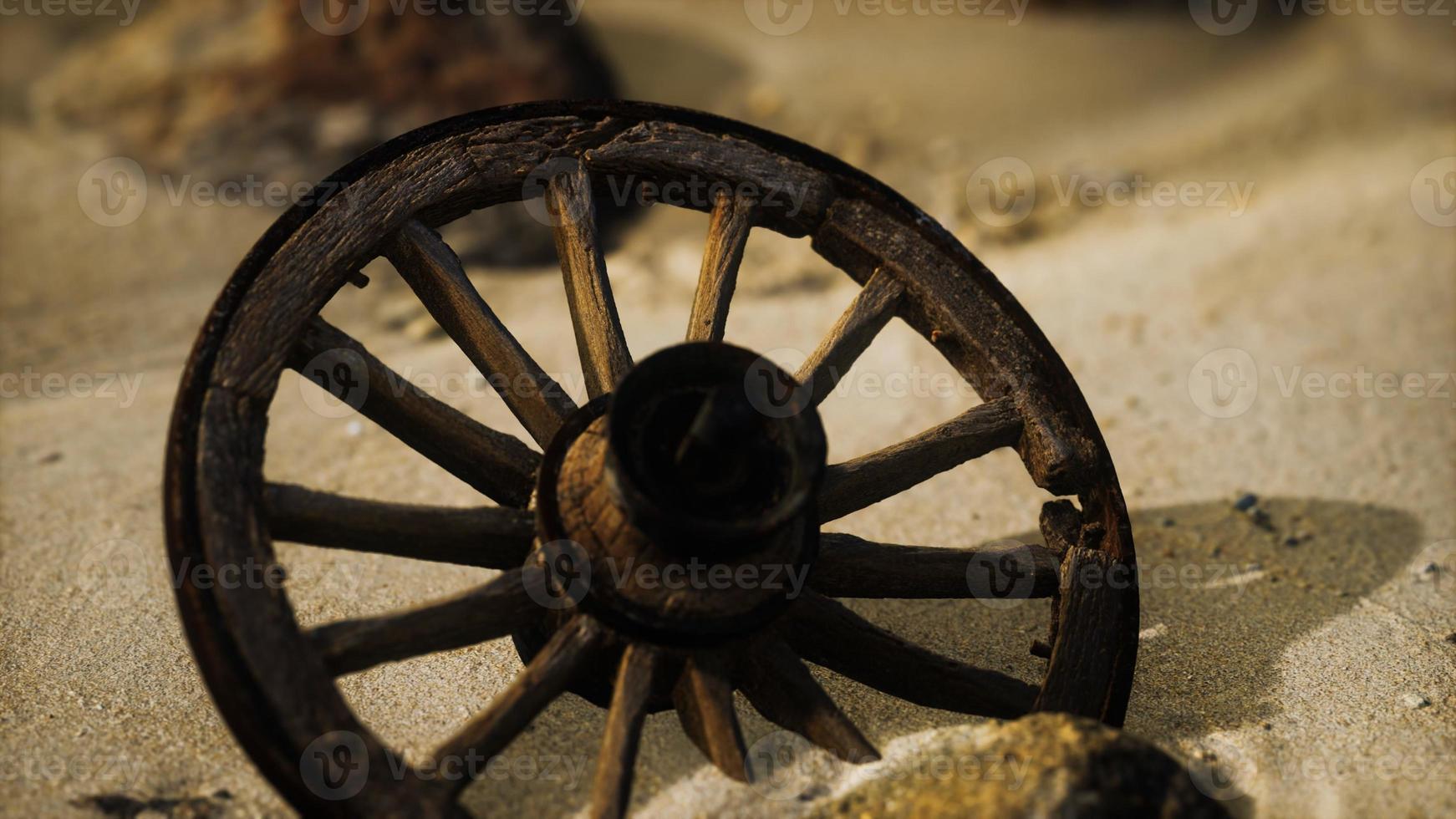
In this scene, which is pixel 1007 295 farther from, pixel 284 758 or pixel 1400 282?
pixel 1400 282

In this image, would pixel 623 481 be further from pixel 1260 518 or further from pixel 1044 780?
pixel 1260 518

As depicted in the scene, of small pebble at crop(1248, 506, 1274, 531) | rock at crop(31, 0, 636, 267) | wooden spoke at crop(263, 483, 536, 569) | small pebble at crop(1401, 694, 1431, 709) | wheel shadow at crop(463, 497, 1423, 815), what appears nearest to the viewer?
wooden spoke at crop(263, 483, 536, 569)

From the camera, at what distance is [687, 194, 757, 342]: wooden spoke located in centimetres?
223

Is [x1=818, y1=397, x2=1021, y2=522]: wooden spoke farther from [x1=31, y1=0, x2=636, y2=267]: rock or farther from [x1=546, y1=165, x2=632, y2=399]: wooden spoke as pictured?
[x1=31, y1=0, x2=636, y2=267]: rock

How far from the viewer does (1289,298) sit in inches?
172

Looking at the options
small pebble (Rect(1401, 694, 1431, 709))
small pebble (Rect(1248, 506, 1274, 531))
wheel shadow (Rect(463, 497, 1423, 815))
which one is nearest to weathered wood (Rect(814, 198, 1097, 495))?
wheel shadow (Rect(463, 497, 1423, 815))

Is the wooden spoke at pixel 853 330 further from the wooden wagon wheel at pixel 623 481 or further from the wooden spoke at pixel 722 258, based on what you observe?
the wooden spoke at pixel 722 258

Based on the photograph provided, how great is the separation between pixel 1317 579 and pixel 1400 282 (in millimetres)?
2065

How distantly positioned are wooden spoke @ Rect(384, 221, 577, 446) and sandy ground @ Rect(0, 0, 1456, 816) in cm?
65

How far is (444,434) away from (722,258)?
2.15 ft

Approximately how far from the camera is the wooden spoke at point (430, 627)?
1738mm

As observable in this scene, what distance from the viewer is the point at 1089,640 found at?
6.76 ft

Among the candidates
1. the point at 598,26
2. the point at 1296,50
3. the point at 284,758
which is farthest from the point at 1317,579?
the point at 598,26

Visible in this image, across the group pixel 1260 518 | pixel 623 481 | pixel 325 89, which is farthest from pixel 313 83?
pixel 1260 518
